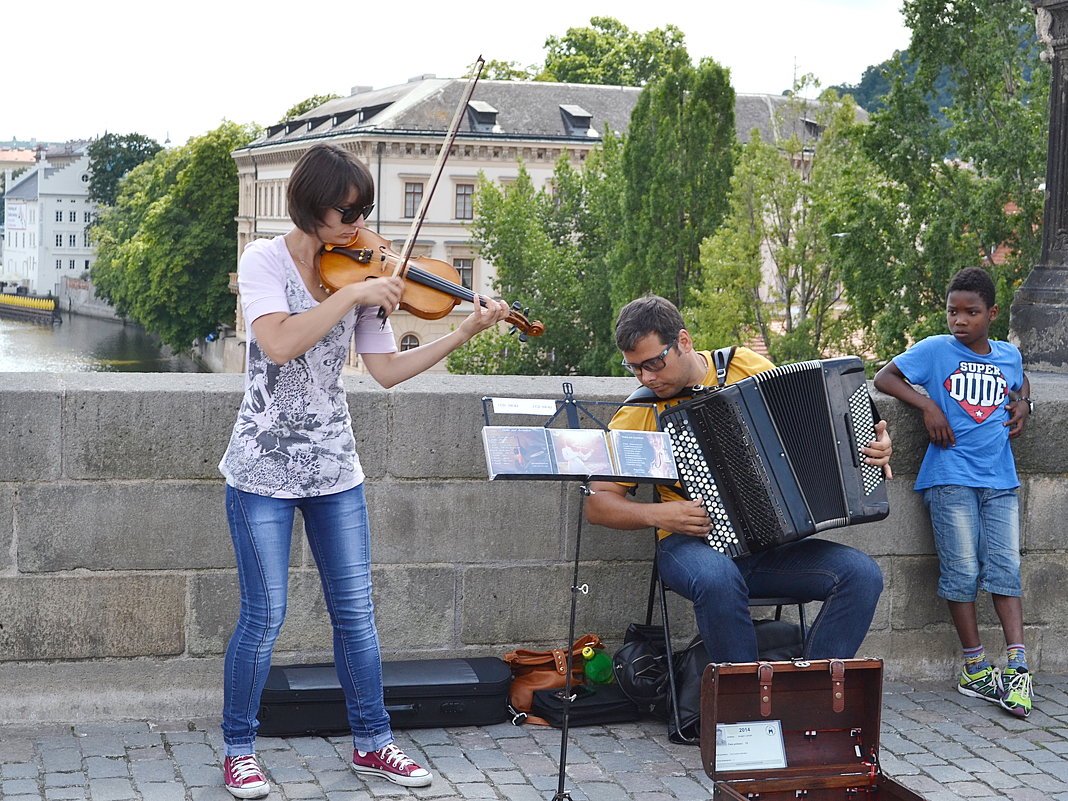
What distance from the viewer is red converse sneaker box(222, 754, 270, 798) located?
13.4ft

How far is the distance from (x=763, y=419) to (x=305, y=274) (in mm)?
1457

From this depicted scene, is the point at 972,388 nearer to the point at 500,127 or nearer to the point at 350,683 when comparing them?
the point at 350,683

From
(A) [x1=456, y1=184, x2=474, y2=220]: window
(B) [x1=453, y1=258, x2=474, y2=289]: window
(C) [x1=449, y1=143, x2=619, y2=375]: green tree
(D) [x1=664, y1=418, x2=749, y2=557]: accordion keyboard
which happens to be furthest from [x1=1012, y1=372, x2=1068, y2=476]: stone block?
(A) [x1=456, y1=184, x2=474, y2=220]: window

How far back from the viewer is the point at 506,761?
4.50 m

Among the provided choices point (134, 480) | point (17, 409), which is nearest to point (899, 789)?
point (134, 480)

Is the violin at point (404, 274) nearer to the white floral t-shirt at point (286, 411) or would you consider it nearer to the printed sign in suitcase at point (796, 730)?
the white floral t-shirt at point (286, 411)

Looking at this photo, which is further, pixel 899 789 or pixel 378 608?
pixel 378 608

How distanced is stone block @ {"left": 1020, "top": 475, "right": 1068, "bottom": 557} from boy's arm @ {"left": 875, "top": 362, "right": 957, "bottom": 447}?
53cm

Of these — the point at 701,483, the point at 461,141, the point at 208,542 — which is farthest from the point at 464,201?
the point at 701,483

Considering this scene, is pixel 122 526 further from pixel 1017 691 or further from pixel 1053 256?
pixel 1053 256

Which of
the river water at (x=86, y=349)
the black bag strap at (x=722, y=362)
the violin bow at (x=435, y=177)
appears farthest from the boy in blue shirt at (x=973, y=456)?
the river water at (x=86, y=349)

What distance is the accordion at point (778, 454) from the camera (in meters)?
4.38

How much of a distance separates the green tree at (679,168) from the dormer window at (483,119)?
767 inches

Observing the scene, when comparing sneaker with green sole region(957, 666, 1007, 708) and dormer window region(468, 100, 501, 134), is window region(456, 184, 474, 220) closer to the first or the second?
dormer window region(468, 100, 501, 134)
